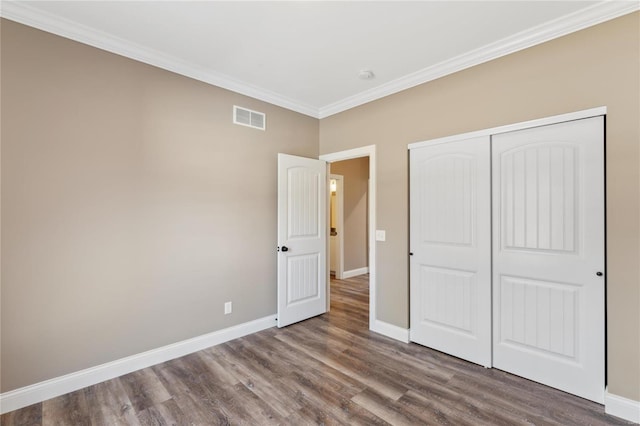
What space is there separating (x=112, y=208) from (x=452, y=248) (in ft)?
10.3

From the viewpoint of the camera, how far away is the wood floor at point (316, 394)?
6.52ft

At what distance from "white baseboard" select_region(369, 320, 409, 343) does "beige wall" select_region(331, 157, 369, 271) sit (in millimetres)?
2886

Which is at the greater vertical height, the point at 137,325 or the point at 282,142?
the point at 282,142

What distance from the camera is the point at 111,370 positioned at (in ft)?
8.07

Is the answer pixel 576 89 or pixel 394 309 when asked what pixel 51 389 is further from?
pixel 576 89

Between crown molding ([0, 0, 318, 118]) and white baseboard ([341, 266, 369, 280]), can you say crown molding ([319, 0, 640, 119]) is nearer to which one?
crown molding ([0, 0, 318, 118])

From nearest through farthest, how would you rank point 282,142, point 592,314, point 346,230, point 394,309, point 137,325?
point 592,314 < point 137,325 < point 394,309 < point 282,142 < point 346,230

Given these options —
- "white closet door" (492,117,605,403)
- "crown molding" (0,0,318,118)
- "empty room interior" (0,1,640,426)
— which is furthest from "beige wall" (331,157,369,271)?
"white closet door" (492,117,605,403)

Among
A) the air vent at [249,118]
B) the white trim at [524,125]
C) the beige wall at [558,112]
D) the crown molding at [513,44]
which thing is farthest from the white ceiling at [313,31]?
the white trim at [524,125]

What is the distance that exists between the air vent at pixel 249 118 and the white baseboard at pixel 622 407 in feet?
12.8

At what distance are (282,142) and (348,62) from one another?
1313 mm

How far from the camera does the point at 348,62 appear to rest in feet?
9.29

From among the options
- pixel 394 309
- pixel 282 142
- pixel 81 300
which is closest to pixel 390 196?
pixel 394 309

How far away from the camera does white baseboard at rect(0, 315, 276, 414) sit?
2090mm
